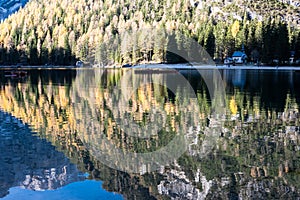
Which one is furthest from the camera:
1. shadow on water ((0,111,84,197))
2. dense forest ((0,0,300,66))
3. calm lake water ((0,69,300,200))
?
dense forest ((0,0,300,66))

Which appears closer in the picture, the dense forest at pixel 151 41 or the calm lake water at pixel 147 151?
the calm lake water at pixel 147 151

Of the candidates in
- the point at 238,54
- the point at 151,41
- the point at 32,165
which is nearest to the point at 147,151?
the point at 32,165

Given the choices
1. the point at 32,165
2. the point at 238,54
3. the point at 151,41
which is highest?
the point at 151,41

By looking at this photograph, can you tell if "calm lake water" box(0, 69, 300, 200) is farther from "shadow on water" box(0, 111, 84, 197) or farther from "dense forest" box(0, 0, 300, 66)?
"dense forest" box(0, 0, 300, 66)

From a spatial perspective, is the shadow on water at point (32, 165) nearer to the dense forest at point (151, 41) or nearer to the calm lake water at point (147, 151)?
the calm lake water at point (147, 151)

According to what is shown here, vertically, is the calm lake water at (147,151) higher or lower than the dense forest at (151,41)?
lower

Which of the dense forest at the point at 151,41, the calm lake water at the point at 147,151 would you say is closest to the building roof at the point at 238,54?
the dense forest at the point at 151,41

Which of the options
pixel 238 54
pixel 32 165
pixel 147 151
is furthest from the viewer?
pixel 238 54

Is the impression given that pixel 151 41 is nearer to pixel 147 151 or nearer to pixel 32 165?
pixel 147 151

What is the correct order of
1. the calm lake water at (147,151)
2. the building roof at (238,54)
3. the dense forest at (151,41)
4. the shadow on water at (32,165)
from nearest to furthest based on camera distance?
the calm lake water at (147,151), the shadow on water at (32,165), the dense forest at (151,41), the building roof at (238,54)

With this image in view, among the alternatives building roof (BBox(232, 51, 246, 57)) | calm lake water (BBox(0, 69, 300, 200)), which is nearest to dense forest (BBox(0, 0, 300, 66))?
building roof (BBox(232, 51, 246, 57))

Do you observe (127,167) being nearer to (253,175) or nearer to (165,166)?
(165,166)

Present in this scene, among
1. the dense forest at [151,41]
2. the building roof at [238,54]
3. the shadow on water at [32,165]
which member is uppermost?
the dense forest at [151,41]

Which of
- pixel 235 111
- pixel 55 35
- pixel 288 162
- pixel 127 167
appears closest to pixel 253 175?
pixel 288 162
